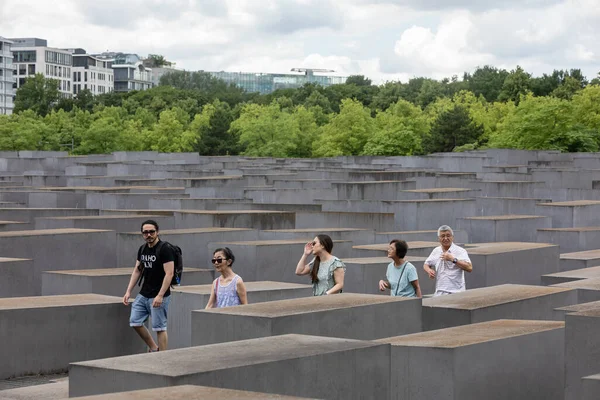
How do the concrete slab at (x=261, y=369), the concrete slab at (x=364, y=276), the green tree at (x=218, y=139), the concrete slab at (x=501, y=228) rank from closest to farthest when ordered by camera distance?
the concrete slab at (x=261, y=369) < the concrete slab at (x=364, y=276) < the concrete slab at (x=501, y=228) < the green tree at (x=218, y=139)

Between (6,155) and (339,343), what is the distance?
57.7m

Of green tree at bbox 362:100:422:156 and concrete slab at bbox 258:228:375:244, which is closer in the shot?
concrete slab at bbox 258:228:375:244

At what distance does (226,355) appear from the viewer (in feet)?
22.9

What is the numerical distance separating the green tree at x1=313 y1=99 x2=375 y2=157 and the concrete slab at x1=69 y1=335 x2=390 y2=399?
6403 centimetres

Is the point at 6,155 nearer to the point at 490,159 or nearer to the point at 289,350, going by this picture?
the point at 490,159

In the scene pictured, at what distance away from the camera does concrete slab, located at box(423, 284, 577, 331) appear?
9828 millimetres

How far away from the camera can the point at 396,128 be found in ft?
231

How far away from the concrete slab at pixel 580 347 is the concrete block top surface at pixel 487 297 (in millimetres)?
1946

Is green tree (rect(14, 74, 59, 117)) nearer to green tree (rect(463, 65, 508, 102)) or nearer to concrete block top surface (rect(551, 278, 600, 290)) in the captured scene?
green tree (rect(463, 65, 508, 102))

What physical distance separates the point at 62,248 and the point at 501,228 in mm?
8555

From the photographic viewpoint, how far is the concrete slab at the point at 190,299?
11211 mm

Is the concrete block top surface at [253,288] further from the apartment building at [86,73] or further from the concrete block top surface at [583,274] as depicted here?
→ the apartment building at [86,73]

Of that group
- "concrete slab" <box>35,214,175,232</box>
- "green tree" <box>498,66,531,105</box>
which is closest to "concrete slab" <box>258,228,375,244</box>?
"concrete slab" <box>35,214,175,232</box>

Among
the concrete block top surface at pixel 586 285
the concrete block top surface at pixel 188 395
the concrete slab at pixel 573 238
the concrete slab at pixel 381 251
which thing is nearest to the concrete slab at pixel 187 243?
the concrete slab at pixel 381 251
